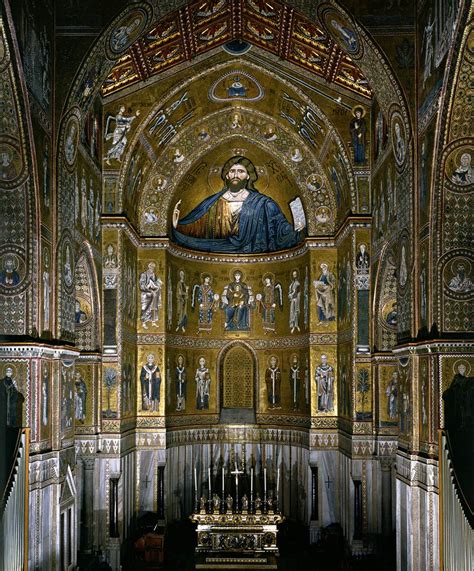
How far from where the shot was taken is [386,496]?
2383 cm

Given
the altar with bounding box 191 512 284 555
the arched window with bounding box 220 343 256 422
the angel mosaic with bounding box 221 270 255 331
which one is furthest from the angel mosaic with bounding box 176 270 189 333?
the altar with bounding box 191 512 284 555

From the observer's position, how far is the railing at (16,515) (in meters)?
12.5

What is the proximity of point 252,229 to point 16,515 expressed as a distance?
19755 mm

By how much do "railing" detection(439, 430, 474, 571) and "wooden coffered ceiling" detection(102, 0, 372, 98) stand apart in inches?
460

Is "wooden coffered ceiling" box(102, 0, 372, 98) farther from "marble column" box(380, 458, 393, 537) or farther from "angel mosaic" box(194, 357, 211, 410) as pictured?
"angel mosaic" box(194, 357, 211, 410)

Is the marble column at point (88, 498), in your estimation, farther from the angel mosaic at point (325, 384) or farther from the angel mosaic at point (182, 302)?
the angel mosaic at point (325, 384)

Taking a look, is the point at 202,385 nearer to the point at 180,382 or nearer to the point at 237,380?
the point at 180,382

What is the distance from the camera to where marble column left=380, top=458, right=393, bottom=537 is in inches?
936

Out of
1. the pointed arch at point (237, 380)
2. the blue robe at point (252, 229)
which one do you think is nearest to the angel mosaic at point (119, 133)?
the blue robe at point (252, 229)

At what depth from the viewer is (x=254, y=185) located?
102ft

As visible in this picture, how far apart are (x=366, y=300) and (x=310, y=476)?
699cm

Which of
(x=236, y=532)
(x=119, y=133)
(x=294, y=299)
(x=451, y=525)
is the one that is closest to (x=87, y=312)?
(x=119, y=133)

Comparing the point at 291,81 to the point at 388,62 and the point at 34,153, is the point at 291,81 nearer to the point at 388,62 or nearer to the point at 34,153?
the point at 388,62

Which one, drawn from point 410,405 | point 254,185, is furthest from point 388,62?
point 254,185
